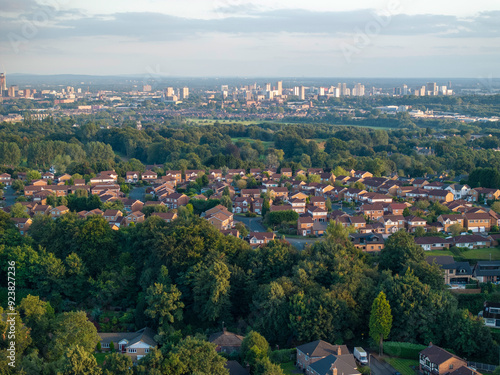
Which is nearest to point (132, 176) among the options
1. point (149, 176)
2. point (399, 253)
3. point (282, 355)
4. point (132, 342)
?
point (149, 176)

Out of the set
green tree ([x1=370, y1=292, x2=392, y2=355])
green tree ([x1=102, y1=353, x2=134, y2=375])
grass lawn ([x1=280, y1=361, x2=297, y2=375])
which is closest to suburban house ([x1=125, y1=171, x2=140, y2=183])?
grass lawn ([x1=280, y1=361, x2=297, y2=375])

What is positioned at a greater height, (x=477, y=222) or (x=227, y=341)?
(x=477, y=222)

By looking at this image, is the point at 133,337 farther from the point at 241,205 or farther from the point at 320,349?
the point at 241,205

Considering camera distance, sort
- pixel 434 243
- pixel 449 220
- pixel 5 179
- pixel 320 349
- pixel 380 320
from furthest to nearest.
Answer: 1. pixel 5 179
2. pixel 449 220
3. pixel 434 243
4. pixel 380 320
5. pixel 320 349

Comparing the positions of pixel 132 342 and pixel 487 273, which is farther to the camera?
pixel 487 273

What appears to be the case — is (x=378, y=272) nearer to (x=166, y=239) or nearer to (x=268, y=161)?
(x=166, y=239)

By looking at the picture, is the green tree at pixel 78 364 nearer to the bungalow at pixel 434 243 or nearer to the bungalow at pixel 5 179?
the bungalow at pixel 434 243
